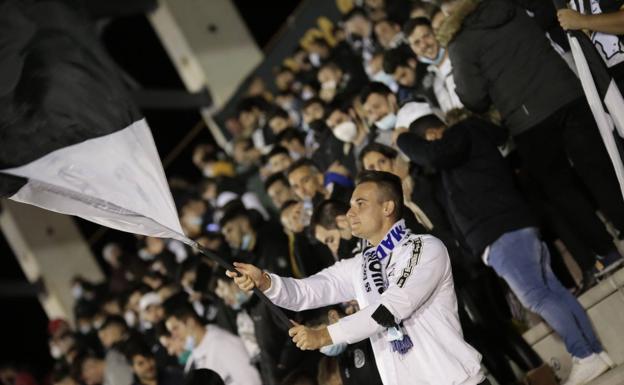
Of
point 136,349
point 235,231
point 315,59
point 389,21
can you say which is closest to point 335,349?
point 235,231

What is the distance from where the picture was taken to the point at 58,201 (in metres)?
4.10

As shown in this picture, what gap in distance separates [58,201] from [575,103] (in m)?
3.20

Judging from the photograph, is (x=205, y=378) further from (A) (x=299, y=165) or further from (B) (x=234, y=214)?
(A) (x=299, y=165)

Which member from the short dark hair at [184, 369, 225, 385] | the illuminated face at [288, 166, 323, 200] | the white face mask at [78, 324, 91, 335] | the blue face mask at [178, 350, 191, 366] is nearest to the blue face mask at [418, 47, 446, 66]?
the illuminated face at [288, 166, 323, 200]

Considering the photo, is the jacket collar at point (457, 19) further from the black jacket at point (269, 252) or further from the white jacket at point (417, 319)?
the black jacket at point (269, 252)

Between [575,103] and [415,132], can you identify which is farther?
[415,132]

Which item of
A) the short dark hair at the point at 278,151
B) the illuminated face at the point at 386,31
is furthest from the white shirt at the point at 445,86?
the short dark hair at the point at 278,151

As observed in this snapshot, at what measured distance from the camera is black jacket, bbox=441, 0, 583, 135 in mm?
5055

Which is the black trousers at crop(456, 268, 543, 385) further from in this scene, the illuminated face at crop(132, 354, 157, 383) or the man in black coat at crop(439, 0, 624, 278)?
the illuminated face at crop(132, 354, 157, 383)

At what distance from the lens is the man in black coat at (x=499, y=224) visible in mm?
4641

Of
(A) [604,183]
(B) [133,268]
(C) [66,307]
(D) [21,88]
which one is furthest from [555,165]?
(C) [66,307]

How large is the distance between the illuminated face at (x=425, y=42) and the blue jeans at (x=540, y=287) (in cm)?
162

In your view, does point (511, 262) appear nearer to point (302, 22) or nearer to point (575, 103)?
point (575, 103)

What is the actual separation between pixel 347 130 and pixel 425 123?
1.28 metres
